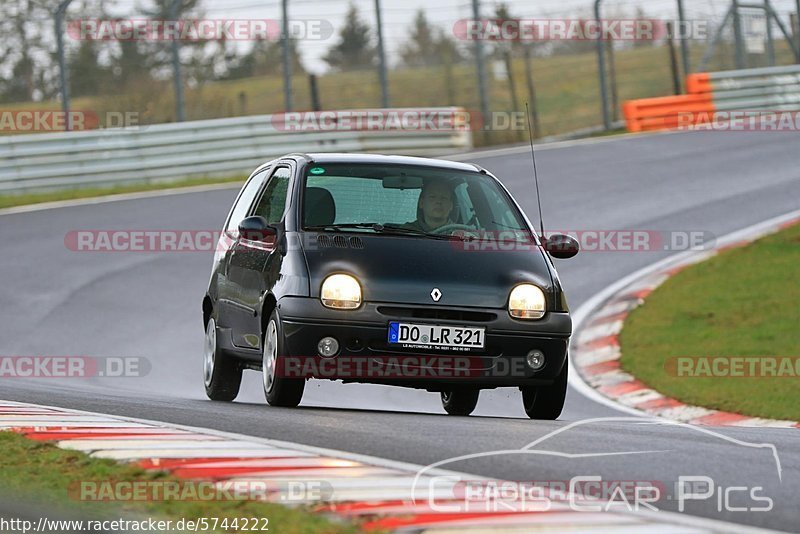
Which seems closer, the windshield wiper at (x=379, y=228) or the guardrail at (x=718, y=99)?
the windshield wiper at (x=379, y=228)

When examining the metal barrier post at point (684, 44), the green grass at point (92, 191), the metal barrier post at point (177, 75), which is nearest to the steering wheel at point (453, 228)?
the green grass at point (92, 191)

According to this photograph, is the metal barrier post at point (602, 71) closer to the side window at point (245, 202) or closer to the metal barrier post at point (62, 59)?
the metal barrier post at point (62, 59)

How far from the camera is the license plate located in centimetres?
791

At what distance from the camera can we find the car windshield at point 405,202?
8.66m

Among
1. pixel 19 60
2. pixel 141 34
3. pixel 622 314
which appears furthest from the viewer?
pixel 19 60

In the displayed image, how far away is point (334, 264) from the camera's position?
801 centimetres

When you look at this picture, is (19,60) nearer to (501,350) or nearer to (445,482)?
(501,350)

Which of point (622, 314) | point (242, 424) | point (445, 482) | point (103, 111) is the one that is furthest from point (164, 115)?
point (445, 482)

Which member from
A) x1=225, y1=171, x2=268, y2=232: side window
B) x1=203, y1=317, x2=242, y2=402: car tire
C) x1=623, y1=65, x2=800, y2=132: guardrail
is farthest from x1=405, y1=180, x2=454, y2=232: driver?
x1=623, y1=65, x2=800, y2=132: guardrail

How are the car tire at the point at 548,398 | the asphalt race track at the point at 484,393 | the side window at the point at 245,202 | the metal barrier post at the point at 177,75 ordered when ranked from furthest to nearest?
the metal barrier post at the point at 177,75 < the side window at the point at 245,202 < the car tire at the point at 548,398 < the asphalt race track at the point at 484,393

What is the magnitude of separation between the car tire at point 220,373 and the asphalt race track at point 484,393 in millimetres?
338

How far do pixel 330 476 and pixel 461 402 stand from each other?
489 cm

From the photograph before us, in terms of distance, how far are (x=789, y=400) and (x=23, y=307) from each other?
306 inches

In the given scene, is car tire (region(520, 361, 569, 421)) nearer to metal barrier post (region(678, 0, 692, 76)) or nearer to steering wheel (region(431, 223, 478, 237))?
steering wheel (region(431, 223, 478, 237))
